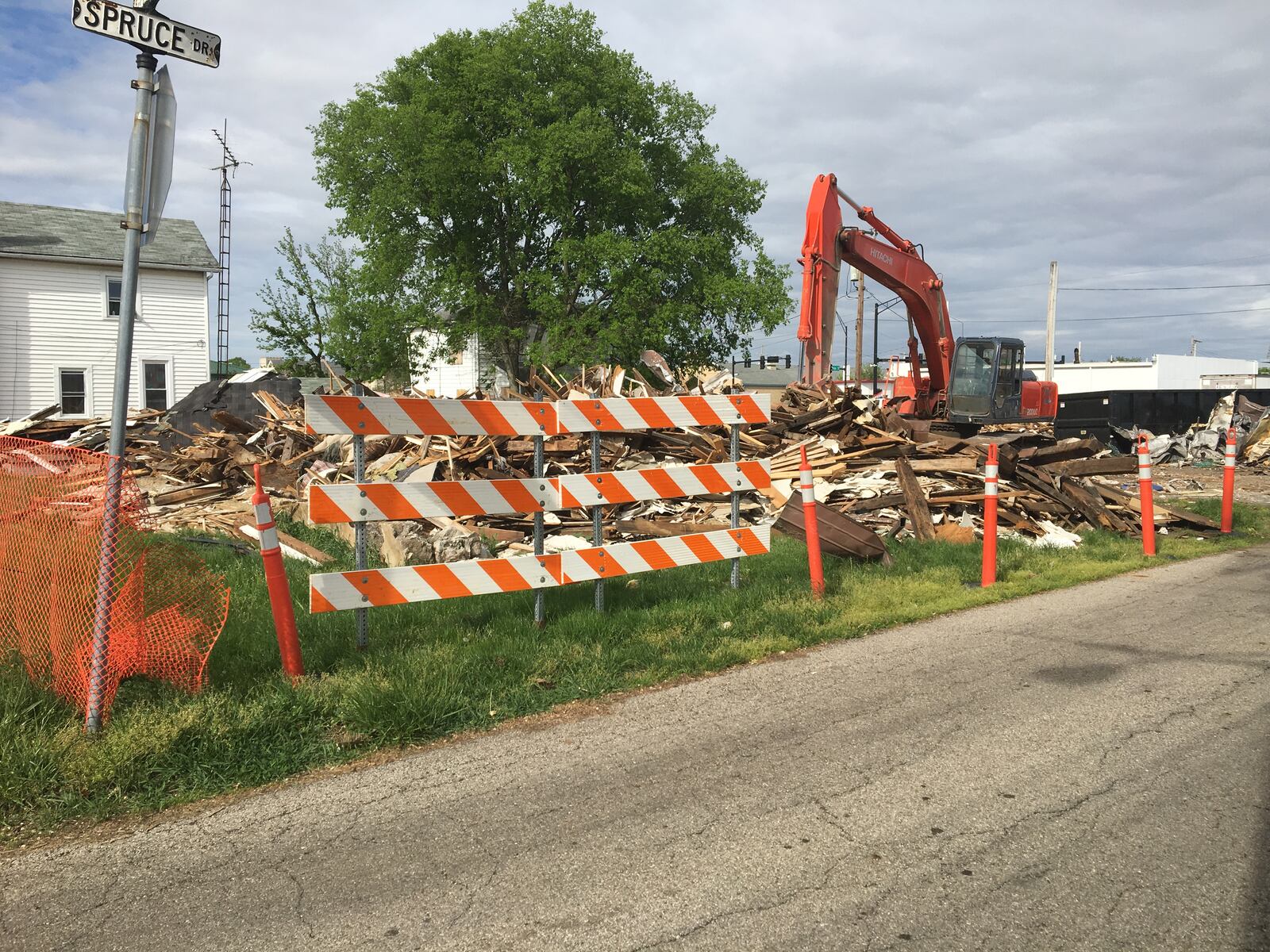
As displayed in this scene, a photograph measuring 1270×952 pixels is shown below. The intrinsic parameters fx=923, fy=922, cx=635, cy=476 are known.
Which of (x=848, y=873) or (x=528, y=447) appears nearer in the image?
(x=848, y=873)

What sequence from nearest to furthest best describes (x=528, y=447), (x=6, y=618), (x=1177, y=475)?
(x=6, y=618) < (x=528, y=447) < (x=1177, y=475)

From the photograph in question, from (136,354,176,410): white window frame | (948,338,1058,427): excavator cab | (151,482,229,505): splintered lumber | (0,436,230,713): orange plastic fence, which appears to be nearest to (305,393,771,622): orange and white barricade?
(0,436,230,713): orange plastic fence

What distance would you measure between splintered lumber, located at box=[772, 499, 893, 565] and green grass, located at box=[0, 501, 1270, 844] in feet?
0.47

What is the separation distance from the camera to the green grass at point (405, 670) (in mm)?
4285

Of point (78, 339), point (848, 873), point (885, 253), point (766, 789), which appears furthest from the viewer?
point (78, 339)

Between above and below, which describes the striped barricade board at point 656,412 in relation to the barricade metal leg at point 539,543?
A: above

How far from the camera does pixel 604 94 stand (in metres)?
35.1

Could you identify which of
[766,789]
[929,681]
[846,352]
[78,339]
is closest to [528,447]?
[929,681]

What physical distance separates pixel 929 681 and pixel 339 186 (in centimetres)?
3501

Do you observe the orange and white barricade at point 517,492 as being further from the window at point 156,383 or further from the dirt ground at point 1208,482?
the window at point 156,383

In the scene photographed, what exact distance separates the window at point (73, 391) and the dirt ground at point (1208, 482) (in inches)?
1155

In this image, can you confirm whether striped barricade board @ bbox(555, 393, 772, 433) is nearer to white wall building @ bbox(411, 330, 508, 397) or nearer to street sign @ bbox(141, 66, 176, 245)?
street sign @ bbox(141, 66, 176, 245)

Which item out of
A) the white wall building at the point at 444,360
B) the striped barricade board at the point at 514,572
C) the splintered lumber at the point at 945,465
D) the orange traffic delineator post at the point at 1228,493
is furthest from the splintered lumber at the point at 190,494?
the white wall building at the point at 444,360

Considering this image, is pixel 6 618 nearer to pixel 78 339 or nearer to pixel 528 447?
pixel 528 447
